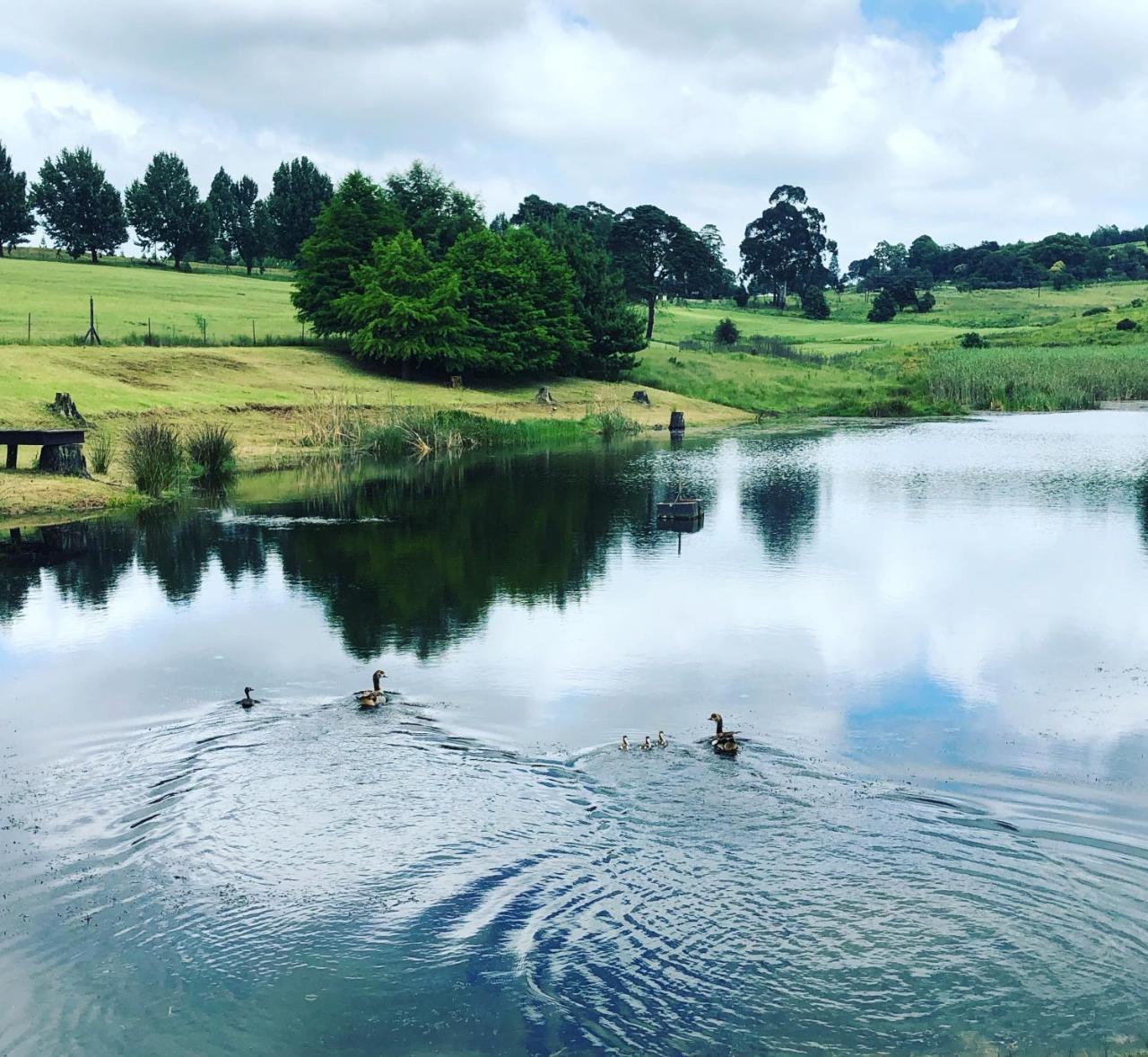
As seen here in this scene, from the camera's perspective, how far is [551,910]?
42.9ft

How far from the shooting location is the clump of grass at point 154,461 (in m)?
43.4

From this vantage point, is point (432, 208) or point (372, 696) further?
point (432, 208)

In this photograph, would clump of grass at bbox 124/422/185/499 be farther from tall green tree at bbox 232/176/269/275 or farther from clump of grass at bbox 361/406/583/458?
tall green tree at bbox 232/176/269/275

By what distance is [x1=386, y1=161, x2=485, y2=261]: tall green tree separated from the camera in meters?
92.8

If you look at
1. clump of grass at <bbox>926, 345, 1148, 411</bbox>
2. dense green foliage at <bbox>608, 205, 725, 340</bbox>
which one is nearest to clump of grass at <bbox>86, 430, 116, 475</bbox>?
clump of grass at <bbox>926, 345, 1148, 411</bbox>

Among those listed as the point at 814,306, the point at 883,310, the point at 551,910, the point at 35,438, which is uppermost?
the point at 814,306

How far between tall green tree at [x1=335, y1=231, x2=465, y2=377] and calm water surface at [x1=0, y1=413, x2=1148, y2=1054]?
46.4 m

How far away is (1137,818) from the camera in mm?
15250

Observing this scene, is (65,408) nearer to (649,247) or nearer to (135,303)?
(135,303)

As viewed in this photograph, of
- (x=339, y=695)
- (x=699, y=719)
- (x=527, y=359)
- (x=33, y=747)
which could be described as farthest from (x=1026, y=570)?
(x=527, y=359)

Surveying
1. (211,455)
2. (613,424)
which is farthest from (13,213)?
(211,455)

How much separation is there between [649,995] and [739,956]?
1.12m

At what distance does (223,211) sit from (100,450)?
398 ft

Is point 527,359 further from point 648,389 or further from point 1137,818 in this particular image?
point 1137,818
